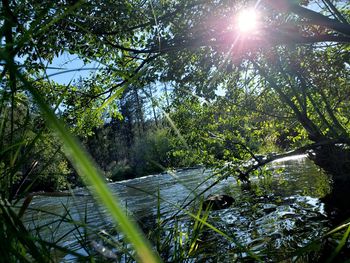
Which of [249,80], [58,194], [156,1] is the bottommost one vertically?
[58,194]

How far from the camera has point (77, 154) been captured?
47 centimetres

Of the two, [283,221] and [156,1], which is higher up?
[156,1]

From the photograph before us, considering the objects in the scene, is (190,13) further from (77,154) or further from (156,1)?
(77,154)

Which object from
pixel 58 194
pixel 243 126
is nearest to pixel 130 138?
pixel 243 126

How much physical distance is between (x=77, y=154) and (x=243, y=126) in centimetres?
1085

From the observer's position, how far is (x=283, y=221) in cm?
941

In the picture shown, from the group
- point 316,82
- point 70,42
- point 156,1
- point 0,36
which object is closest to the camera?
point 0,36

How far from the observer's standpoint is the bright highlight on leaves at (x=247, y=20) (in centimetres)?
526

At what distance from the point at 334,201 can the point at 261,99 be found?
460cm

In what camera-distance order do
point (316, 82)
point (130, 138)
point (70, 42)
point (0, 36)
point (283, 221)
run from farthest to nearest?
point (130, 138)
point (283, 221)
point (316, 82)
point (70, 42)
point (0, 36)

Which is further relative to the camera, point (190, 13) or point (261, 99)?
point (261, 99)

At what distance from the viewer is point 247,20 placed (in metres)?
5.54

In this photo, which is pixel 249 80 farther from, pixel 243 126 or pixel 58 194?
pixel 58 194

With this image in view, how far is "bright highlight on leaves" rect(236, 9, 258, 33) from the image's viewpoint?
5261 mm
